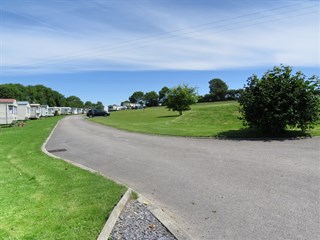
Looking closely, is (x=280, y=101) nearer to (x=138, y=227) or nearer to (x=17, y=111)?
(x=138, y=227)

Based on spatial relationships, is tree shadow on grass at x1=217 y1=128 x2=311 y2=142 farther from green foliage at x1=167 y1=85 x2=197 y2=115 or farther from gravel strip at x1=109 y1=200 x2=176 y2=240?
green foliage at x1=167 y1=85 x2=197 y2=115

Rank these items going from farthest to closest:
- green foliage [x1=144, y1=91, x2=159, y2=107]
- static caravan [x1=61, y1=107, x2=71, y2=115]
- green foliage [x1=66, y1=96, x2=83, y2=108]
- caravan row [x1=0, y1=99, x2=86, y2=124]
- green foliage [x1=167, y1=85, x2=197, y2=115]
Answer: green foliage [x1=66, y1=96, x2=83, y2=108]
green foliage [x1=144, y1=91, x2=159, y2=107]
static caravan [x1=61, y1=107, x2=71, y2=115]
green foliage [x1=167, y1=85, x2=197, y2=115]
caravan row [x1=0, y1=99, x2=86, y2=124]

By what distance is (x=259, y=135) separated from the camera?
664 inches

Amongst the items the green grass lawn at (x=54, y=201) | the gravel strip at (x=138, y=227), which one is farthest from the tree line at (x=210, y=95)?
the gravel strip at (x=138, y=227)

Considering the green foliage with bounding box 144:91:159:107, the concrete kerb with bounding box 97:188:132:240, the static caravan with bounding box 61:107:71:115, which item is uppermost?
the green foliage with bounding box 144:91:159:107

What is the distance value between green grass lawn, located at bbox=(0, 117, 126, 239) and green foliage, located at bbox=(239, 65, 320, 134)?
33.3 feet

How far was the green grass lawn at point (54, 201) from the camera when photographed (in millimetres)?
4941

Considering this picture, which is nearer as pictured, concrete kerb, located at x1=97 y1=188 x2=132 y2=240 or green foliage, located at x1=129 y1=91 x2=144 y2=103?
concrete kerb, located at x1=97 y1=188 x2=132 y2=240

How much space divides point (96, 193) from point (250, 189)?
10.8ft

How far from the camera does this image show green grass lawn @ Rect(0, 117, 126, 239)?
16.2 ft

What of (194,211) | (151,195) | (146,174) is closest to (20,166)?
(146,174)

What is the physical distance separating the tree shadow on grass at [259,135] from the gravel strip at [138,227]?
10.8m

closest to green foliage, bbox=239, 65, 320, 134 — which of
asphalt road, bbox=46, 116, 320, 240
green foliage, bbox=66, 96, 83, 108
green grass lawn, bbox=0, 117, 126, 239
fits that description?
asphalt road, bbox=46, 116, 320, 240

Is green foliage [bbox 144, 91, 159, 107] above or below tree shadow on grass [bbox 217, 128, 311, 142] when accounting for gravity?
above
